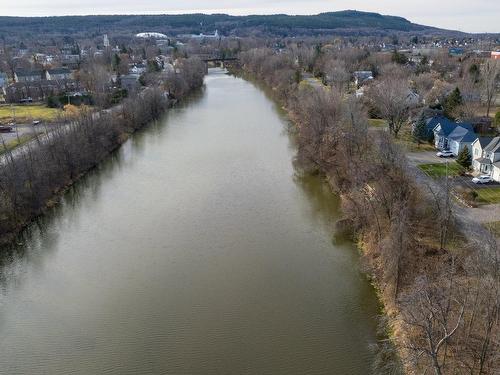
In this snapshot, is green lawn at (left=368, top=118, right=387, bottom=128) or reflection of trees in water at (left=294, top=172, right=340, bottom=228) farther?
green lawn at (left=368, top=118, right=387, bottom=128)

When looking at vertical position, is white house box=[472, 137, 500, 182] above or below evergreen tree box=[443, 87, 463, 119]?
below

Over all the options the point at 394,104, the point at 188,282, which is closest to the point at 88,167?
the point at 188,282

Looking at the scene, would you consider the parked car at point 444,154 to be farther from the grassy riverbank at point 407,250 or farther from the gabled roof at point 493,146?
the grassy riverbank at point 407,250

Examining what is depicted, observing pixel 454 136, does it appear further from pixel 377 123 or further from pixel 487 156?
pixel 377 123

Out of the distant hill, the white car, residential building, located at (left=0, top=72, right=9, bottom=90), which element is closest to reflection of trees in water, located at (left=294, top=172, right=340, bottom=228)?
the white car

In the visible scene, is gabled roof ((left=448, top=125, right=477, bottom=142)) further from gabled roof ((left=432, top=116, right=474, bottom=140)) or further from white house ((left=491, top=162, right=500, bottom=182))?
white house ((left=491, top=162, right=500, bottom=182))

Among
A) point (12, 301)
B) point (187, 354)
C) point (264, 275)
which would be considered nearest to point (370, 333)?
point (264, 275)
